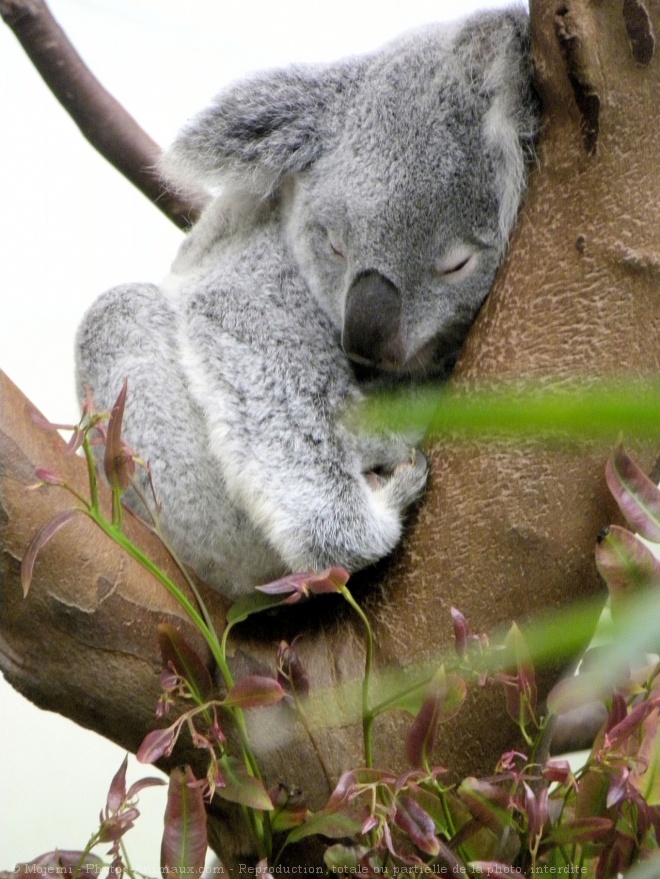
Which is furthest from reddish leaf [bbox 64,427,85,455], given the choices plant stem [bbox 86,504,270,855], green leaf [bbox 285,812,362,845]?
green leaf [bbox 285,812,362,845]

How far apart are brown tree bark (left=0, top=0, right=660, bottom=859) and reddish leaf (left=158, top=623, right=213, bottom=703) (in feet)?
0.44

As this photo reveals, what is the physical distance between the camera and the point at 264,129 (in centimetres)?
157

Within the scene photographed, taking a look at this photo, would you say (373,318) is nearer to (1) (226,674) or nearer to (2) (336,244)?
(2) (336,244)

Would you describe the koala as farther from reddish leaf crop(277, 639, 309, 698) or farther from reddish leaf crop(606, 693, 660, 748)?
reddish leaf crop(606, 693, 660, 748)

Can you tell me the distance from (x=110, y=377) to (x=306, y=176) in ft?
1.51

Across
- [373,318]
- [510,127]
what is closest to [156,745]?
[373,318]

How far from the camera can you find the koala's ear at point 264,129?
1544mm

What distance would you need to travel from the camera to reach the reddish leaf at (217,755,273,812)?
99cm

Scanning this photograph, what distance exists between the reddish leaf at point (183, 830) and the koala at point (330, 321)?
422mm

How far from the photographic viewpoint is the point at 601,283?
119 cm

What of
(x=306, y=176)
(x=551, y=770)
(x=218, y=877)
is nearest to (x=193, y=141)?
(x=306, y=176)

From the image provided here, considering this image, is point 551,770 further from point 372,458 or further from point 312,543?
point 372,458

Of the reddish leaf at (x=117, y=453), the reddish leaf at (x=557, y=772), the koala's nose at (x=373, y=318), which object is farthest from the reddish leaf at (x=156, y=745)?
the koala's nose at (x=373, y=318)

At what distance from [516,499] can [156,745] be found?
530mm
